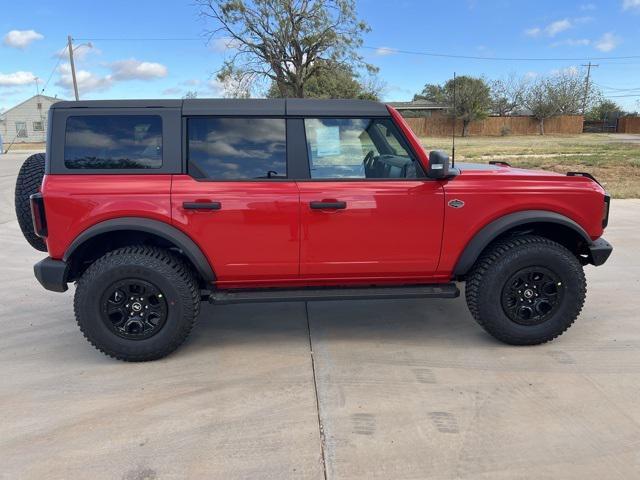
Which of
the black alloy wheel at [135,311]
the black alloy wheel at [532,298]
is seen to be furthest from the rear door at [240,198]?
the black alloy wheel at [532,298]

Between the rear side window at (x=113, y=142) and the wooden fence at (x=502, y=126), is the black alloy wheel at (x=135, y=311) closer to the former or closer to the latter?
the rear side window at (x=113, y=142)

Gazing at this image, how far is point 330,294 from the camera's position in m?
3.57

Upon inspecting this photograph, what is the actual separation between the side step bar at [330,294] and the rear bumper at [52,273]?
983 millimetres

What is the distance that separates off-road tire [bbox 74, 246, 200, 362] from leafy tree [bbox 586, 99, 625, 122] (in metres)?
67.6

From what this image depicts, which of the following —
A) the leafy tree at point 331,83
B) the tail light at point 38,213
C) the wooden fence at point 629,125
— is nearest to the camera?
the tail light at point 38,213

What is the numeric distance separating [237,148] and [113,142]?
0.82m

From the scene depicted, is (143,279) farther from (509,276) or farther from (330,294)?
(509,276)

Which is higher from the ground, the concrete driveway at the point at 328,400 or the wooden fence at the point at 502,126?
the wooden fence at the point at 502,126

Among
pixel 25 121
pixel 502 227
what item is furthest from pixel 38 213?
pixel 25 121

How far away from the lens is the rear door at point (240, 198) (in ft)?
11.0

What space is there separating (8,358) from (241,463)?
2.19 m

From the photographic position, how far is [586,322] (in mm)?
4105

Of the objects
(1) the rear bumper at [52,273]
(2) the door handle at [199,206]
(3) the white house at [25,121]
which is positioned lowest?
(1) the rear bumper at [52,273]

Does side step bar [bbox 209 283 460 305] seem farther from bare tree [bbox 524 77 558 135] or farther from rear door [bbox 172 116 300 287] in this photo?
bare tree [bbox 524 77 558 135]
